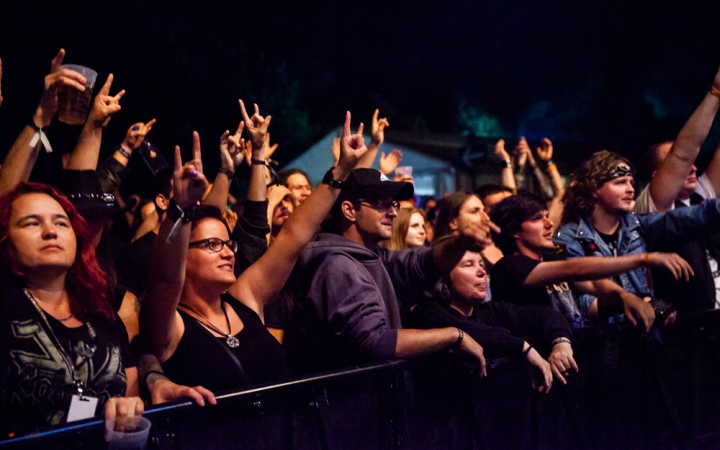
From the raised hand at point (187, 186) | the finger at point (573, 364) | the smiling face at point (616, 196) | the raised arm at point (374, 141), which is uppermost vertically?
the raised arm at point (374, 141)

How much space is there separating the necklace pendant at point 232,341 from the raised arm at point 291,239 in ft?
1.13

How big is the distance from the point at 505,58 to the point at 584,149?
1928 cm

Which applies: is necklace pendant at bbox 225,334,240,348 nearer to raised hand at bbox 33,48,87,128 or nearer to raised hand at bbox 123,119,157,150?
raised hand at bbox 33,48,87,128

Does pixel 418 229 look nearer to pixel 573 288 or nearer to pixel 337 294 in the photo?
pixel 573 288

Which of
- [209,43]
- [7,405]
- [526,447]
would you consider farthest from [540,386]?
[209,43]

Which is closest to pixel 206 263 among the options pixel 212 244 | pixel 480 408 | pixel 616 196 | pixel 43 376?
pixel 212 244

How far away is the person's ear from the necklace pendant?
916 millimetres

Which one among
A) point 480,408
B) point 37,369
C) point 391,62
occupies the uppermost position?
point 391,62

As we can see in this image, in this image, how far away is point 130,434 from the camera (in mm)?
2143

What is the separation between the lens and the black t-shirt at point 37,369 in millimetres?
2262

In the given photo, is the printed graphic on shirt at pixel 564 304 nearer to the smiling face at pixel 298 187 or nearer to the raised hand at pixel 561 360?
the raised hand at pixel 561 360

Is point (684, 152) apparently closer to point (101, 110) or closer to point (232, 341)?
point (232, 341)

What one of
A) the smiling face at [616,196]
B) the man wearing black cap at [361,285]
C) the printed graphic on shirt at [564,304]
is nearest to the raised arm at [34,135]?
the man wearing black cap at [361,285]

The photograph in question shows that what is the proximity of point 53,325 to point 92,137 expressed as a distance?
128 cm
